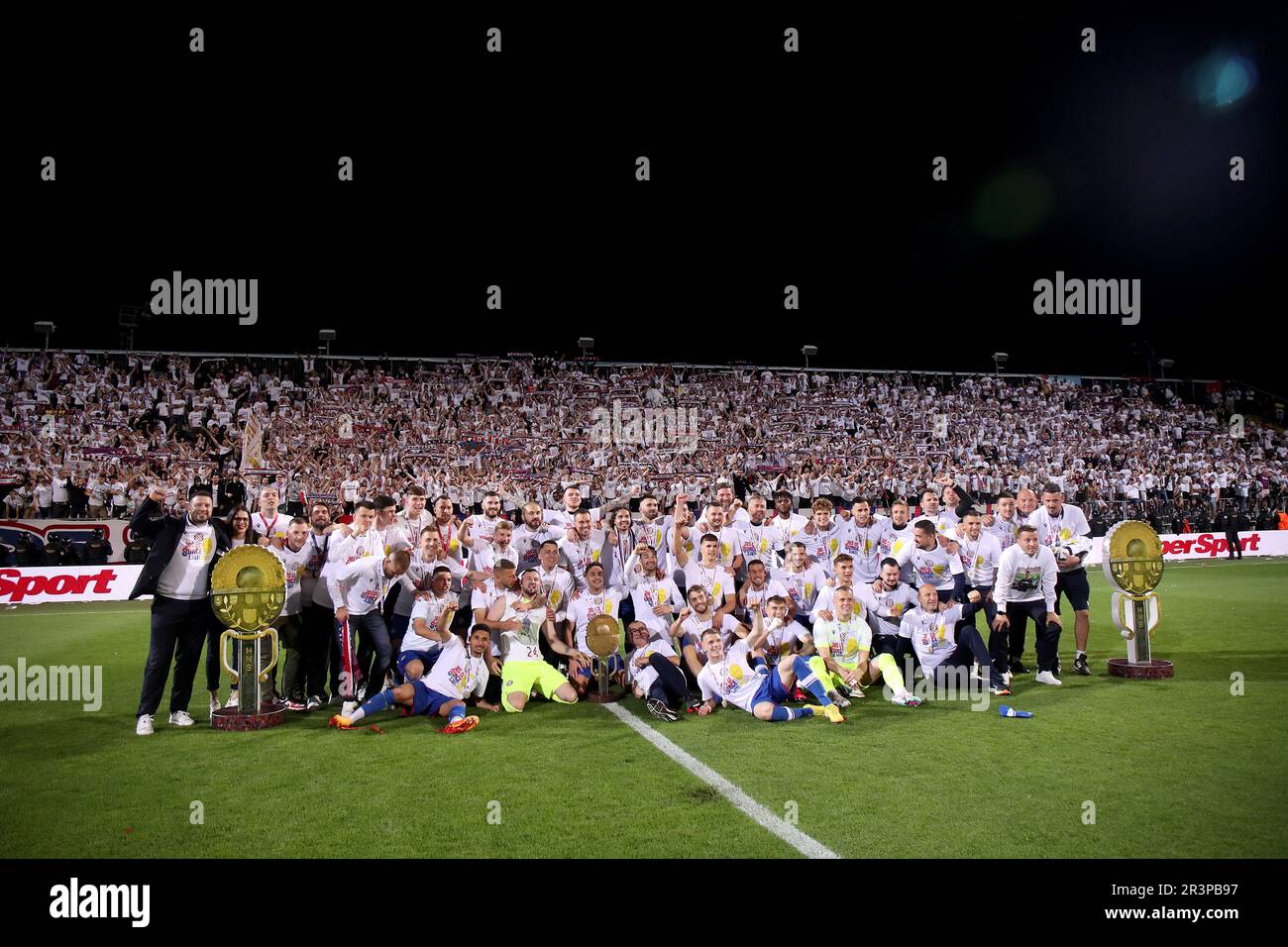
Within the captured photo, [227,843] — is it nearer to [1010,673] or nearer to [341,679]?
[341,679]

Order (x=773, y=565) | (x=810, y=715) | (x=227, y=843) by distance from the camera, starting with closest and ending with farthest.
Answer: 1. (x=227, y=843)
2. (x=810, y=715)
3. (x=773, y=565)

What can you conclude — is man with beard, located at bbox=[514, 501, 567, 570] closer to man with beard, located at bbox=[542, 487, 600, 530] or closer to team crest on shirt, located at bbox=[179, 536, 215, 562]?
man with beard, located at bbox=[542, 487, 600, 530]

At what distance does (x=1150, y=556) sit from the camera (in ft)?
28.3

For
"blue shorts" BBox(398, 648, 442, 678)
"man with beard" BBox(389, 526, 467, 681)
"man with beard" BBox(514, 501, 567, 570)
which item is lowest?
"blue shorts" BBox(398, 648, 442, 678)

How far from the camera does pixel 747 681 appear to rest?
306 inches

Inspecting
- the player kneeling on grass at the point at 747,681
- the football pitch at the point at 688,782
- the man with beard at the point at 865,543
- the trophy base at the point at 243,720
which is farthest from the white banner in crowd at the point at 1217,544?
the trophy base at the point at 243,720

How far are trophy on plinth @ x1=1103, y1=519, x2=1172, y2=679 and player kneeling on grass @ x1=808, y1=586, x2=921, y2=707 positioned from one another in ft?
8.01

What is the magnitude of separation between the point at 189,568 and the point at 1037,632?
26.8ft

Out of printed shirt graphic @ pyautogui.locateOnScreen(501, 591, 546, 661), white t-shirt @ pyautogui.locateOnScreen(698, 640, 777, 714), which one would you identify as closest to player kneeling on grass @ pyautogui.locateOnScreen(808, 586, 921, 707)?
white t-shirt @ pyautogui.locateOnScreen(698, 640, 777, 714)

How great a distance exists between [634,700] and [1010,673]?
12.7 feet

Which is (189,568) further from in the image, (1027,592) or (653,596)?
(1027,592)

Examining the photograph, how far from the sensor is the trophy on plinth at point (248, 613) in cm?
715

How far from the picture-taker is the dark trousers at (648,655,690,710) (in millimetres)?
7746
